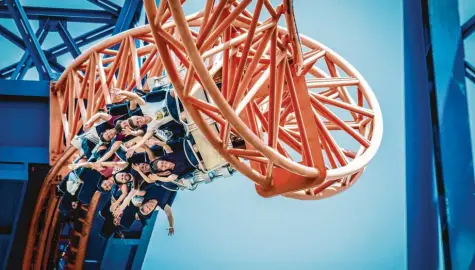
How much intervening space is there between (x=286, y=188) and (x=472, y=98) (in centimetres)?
897

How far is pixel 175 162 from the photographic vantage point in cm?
1080

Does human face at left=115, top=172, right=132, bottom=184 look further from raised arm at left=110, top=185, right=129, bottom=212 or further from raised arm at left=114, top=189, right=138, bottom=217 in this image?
raised arm at left=110, top=185, right=129, bottom=212

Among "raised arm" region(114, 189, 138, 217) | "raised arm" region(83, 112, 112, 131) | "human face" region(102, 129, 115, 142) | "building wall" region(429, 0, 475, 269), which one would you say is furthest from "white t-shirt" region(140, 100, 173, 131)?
"building wall" region(429, 0, 475, 269)

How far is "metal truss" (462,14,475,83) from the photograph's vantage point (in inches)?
448

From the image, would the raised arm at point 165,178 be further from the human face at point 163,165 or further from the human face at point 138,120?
the human face at point 138,120

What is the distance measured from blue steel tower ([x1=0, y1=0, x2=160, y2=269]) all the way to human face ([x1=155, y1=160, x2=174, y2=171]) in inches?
180

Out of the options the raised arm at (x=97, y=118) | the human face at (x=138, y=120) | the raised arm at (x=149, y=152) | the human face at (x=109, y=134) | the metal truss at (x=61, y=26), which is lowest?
the raised arm at (x=149, y=152)

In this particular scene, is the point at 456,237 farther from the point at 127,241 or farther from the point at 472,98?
the point at 127,241

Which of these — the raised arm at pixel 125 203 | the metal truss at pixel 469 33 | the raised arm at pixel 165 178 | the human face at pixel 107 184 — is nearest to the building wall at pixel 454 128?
the metal truss at pixel 469 33

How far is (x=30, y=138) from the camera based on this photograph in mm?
14383

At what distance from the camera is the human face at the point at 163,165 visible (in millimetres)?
10718

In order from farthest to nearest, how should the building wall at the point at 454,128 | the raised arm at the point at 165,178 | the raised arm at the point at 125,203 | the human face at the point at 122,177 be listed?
the raised arm at the point at 125,203, the human face at the point at 122,177, the raised arm at the point at 165,178, the building wall at the point at 454,128

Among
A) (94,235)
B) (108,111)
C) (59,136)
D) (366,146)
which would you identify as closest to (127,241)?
(94,235)

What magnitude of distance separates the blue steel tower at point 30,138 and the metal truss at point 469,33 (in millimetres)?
8197
